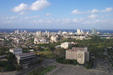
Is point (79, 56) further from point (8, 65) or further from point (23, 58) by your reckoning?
point (8, 65)

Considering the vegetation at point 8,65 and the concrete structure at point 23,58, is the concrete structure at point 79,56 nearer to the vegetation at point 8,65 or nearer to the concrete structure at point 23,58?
the concrete structure at point 23,58

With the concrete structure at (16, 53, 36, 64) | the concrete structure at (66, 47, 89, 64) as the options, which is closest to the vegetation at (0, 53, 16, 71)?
the concrete structure at (16, 53, 36, 64)

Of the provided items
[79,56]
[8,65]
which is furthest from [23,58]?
[79,56]

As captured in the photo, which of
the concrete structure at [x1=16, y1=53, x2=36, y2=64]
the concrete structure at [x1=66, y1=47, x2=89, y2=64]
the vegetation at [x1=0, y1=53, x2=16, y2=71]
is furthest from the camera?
the concrete structure at [x1=66, y1=47, x2=89, y2=64]

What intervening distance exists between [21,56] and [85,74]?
12.0ft

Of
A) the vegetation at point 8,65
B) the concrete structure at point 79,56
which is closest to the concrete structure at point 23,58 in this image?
the vegetation at point 8,65

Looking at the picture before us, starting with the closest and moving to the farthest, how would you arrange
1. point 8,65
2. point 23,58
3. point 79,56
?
point 8,65 → point 23,58 → point 79,56

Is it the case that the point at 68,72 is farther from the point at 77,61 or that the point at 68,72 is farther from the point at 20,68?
the point at 20,68

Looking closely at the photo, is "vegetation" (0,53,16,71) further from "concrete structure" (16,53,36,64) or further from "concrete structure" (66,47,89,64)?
"concrete structure" (66,47,89,64)

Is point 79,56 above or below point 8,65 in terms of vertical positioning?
above

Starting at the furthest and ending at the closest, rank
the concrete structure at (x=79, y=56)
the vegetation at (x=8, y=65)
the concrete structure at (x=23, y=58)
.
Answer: the concrete structure at (x=79, y=56) → the concrete structure at (x=23, y=58) → the vegetation at (x=8, y=65)

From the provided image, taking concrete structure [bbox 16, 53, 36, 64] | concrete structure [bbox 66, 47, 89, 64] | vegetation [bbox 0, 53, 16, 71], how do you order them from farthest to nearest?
1. concrete structure [bbox 66, 47, 89, 64]
2. concrete structure [bbox 16, 53, 36, 64]
3. vegetation [bbox 0, 53, 16, 71]

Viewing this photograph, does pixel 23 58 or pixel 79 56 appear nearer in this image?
pixel 23 58

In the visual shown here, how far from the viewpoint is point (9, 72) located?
6.08m
